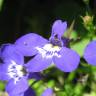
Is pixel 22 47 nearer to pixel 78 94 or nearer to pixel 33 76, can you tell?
pixel 33 76

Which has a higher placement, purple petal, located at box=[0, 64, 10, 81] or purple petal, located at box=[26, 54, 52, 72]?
purple petal, located at box=[26, 54, 52, 72]

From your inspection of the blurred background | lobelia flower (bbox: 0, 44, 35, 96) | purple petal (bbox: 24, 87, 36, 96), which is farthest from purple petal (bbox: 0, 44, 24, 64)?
the blurred background

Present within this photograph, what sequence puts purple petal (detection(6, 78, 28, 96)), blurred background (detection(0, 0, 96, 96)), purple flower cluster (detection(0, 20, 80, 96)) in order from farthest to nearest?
blurred background (detection(0, 0, 96, 96))
purple petal (detection(6, 78, 28, 96))
purple flower cluster (detection(0, 20, 80, 96))

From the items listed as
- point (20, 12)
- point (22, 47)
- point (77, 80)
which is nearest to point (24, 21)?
point (20, 12)

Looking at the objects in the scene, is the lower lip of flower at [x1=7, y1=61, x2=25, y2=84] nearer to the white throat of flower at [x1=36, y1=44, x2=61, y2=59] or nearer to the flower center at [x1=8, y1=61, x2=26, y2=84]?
the flower center at [x1=8, y1=61, x2=26, y2=84]

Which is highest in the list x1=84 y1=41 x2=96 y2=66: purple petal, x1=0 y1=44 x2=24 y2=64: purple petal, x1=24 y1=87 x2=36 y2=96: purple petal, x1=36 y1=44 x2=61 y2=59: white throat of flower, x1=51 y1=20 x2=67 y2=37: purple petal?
x1=51 y1=20 x2=67 y2=37: purple petal

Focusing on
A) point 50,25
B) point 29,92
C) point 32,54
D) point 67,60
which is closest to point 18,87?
point 29,92

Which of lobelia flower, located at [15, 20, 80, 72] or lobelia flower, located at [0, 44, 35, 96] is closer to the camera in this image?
lobelia flower, located at [15, 20, 80, 72]
